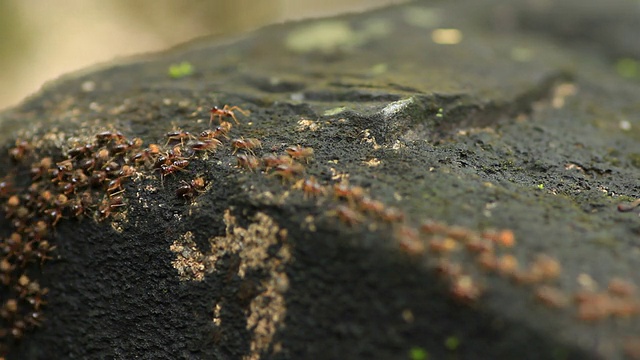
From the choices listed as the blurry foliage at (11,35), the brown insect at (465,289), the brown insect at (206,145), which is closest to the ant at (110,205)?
the brown insect at (206,145)

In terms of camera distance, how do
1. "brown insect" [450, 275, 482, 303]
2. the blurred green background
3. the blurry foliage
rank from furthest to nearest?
the blurred green background → the blurry foliage → "brown insect" [450, 275, 482, 303]

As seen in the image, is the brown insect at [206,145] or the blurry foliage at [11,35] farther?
the blurry foliage at [11,35]

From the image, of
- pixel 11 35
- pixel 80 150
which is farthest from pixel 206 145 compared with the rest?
pixel 11 35

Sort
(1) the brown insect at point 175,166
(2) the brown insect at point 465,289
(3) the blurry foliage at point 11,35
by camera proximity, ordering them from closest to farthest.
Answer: (2) the brown insect at point 465,289 → (1) the brown insect at point 175,166 → (3) the blurry foliage at point 11,35

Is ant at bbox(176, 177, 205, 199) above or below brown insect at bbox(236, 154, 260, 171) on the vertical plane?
below

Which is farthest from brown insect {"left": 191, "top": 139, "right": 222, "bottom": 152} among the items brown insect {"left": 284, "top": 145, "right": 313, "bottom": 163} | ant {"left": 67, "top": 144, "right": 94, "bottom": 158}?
ant {"left": 67, "top": 144, "right": 94, "bottom": 158}

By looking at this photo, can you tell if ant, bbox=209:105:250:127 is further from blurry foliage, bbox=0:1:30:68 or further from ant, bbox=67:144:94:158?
blurry foliage, bbox=0:1:30:68

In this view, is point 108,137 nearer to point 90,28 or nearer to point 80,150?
point 80,150

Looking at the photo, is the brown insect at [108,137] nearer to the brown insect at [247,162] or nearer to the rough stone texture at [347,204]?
the rough stone texture at [347,204]
